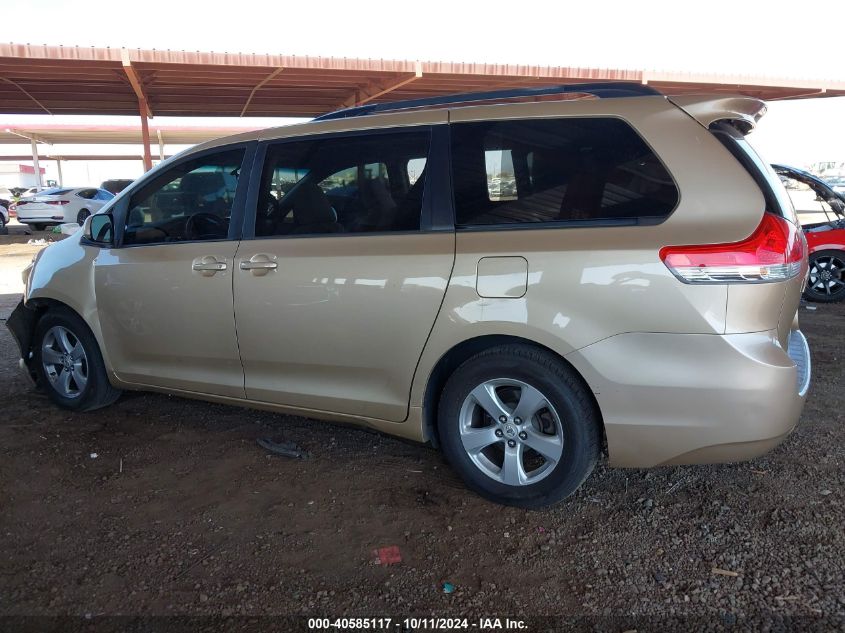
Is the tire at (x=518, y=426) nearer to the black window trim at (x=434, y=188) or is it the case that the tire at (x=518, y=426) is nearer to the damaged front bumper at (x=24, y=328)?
the black window trim at (x=434, y=188)

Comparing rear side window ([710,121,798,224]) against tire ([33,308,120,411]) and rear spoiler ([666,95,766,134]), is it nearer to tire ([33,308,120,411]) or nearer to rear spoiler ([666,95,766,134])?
rear spoiler ([666,95,766,134])

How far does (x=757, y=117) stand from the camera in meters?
3.05

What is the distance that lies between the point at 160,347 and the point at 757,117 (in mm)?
3470

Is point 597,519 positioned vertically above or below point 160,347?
below

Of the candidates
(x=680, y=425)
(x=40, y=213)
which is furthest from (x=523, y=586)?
(x=40, y=213)

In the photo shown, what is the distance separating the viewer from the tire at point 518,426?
2816mm

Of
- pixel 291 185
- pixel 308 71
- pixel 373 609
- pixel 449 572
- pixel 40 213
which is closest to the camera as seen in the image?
pixel 373 609

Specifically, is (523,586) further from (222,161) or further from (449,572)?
(222,161)

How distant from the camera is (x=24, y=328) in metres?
4.55

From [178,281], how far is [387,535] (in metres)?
1.91

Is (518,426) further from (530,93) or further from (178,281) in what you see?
(178,281)

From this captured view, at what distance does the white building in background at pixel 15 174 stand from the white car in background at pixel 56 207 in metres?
52.5

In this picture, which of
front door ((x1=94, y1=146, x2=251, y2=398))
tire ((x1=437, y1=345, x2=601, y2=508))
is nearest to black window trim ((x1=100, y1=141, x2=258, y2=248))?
front door ((x1=94, y1=146, x2=251, y2=398))

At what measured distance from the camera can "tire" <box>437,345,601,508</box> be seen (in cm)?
282
